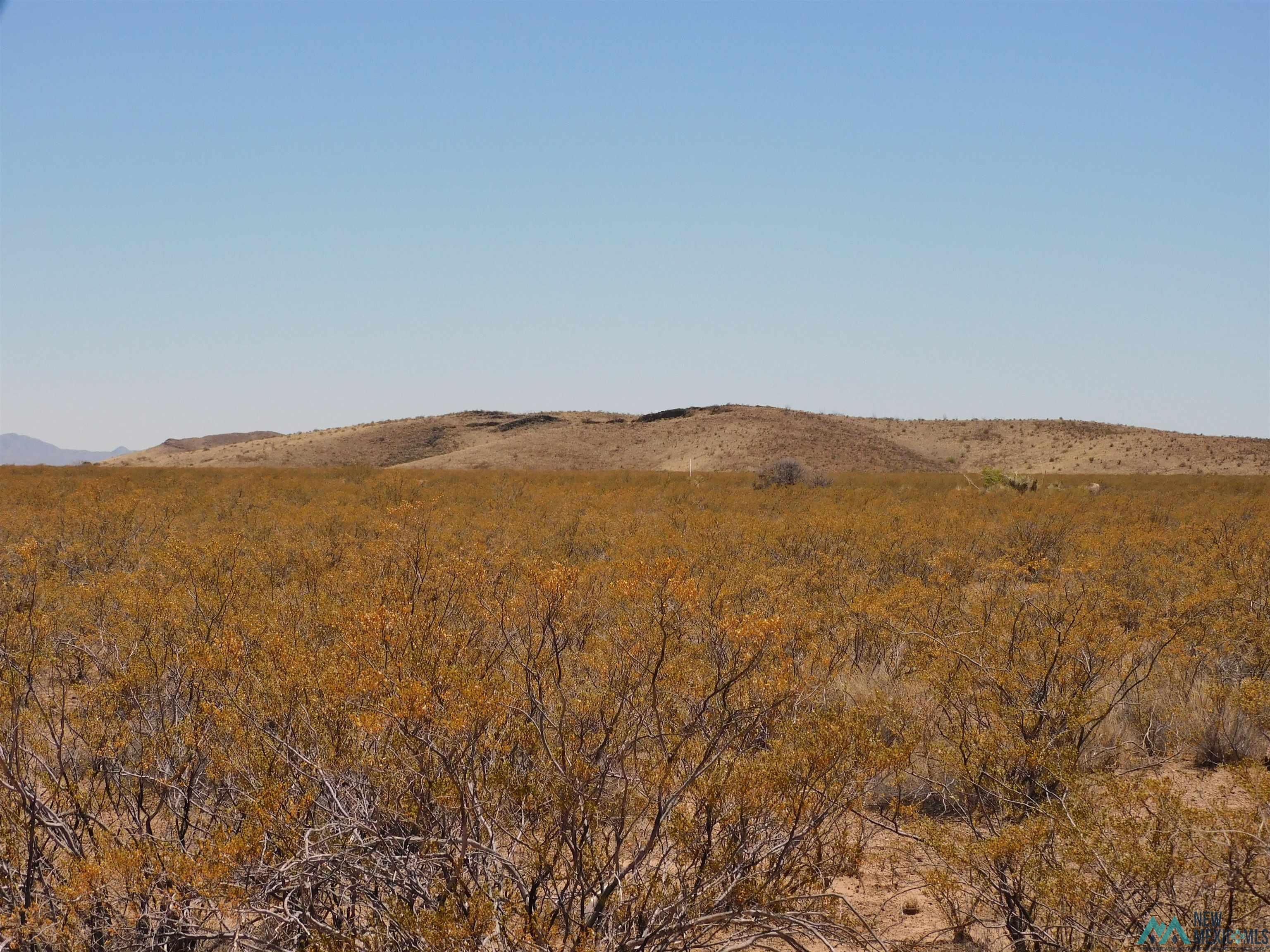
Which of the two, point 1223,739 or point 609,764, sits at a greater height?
point 609,764

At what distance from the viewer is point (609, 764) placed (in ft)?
13.8

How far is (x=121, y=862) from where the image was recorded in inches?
141

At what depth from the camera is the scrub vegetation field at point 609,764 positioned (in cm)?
377

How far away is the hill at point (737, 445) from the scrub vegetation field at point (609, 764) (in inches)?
2195

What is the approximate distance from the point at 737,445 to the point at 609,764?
69.3 m

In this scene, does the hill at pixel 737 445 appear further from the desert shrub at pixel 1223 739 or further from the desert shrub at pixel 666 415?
the desert shrub at pixel 1223 739

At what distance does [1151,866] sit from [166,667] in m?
5.99

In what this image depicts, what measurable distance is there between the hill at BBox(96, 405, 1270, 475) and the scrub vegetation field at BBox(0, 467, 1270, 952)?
5574 cm

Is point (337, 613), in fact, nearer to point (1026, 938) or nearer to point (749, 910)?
point (749, 910)

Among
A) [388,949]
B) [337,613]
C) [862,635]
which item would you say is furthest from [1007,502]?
[388,949]
